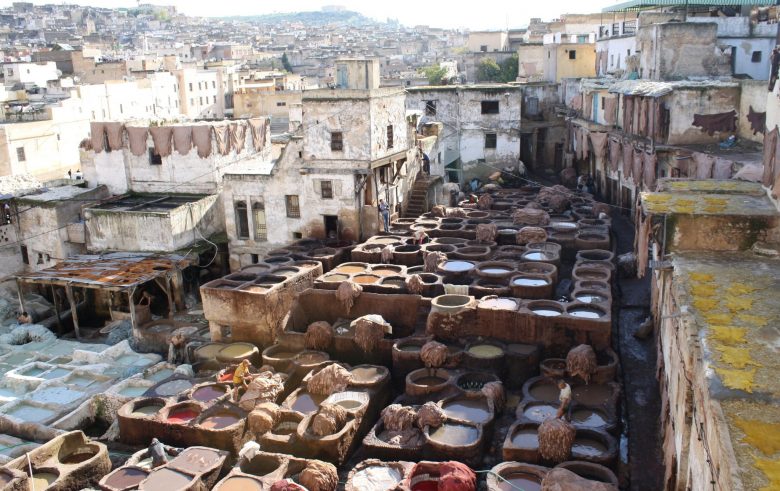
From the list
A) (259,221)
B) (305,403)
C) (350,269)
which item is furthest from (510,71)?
(305,403)

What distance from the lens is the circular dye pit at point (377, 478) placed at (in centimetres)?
1420

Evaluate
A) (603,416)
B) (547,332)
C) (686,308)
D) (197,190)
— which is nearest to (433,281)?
(547,332)

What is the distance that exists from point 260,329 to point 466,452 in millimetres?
9091

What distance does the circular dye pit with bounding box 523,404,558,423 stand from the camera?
51.8ft

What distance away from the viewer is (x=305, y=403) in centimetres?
1812

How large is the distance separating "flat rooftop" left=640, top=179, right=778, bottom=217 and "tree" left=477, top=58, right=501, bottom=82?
41556mm

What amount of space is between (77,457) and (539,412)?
11559 mm

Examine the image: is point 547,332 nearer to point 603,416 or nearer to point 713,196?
point 603,416

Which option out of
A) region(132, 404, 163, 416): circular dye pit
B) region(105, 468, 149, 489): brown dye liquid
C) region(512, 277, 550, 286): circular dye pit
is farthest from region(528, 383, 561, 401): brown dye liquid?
region(132, 404, 163, 416): circular dye pit

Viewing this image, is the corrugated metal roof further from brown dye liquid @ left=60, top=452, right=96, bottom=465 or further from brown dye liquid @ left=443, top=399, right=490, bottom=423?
brown dye liquid @ left=60, top=452, right=96, bottom=465

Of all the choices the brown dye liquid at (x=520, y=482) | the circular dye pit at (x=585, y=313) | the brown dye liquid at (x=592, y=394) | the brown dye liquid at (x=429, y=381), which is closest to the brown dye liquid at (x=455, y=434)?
the brown dye liquid at (x=520, y=482)

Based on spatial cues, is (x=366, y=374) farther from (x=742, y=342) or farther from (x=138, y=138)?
(x=138, y=138)

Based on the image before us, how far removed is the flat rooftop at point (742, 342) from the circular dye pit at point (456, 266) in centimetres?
958

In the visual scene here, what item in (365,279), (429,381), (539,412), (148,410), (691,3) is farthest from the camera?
(691,3)
